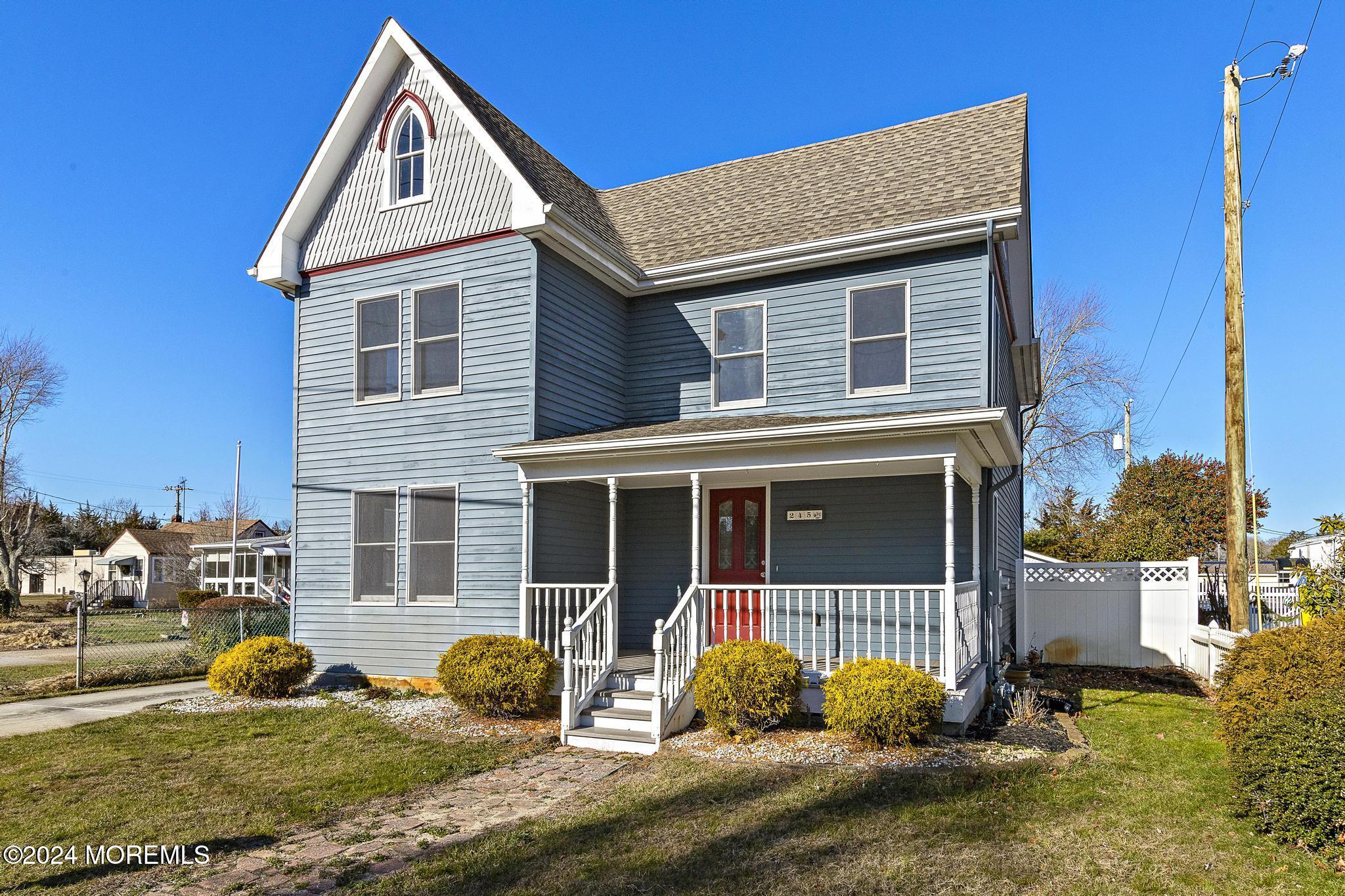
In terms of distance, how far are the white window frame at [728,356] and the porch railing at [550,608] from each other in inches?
121

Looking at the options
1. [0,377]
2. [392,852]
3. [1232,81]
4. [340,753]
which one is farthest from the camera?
[0,377]

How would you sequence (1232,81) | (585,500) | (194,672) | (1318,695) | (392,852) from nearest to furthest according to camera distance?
1. (392,852)
2. (1318,695)
3. (585,500)
4. (1232,81)
5. (194,672)

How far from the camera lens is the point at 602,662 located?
993 cm

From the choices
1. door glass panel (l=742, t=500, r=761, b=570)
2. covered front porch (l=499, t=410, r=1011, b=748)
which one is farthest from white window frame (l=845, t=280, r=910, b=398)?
door glass panel (l=742, t=500, r=761, b=570)

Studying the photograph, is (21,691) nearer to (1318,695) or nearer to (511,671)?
(511,671)

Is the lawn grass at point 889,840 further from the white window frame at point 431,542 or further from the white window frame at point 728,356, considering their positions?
the white window frame at point 728,356

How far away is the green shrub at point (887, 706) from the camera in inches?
310

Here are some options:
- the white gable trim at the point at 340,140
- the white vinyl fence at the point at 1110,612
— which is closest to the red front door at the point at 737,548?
the white gable trim at the point at 340,140

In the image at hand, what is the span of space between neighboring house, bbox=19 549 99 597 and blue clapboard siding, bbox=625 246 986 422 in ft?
163

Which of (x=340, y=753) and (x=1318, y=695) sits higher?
(x=1318, y=695)

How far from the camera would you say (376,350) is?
1276cm

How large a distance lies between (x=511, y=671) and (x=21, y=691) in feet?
26.7

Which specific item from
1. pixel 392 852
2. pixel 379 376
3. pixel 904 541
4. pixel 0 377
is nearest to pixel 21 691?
pixel 379 376

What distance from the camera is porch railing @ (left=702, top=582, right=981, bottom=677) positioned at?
9945 mm
